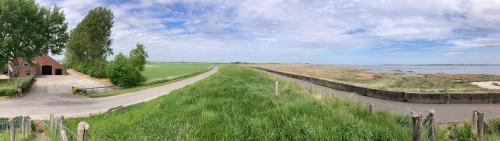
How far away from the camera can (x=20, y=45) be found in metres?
36.5

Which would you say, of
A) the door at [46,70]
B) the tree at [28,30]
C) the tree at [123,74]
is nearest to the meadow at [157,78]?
the tree at [123,74]

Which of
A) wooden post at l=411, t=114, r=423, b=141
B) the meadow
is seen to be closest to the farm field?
wooden post at l=411, t=114, r=423, b=141

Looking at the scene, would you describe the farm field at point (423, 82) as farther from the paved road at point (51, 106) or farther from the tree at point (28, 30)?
the tree at point (28, 30)

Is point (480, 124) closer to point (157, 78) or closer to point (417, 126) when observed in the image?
point (417, 126)

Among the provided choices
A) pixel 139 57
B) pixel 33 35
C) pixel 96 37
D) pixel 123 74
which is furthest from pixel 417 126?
pixel 96 37

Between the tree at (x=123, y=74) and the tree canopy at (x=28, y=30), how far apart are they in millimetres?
14650

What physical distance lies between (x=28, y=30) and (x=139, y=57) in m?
27.0

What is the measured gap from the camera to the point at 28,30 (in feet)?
121

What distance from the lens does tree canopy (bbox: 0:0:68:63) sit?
1391 inches

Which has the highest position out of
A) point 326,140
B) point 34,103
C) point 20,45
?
point 20,45

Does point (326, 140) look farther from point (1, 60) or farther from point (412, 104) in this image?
point (1, 60)

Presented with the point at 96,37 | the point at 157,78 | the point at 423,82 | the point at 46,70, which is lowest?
the point at 157,78

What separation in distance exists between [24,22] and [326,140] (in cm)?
3705

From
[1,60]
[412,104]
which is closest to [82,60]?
[1,60]
